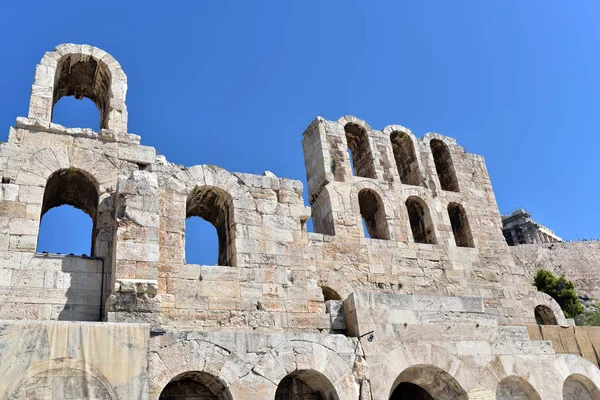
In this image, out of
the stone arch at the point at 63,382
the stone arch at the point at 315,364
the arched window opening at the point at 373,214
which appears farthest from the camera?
the arched window opening at the point at 373,214

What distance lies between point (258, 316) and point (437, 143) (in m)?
10.9

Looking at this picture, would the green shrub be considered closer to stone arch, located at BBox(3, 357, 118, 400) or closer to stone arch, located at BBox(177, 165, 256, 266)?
stone arch, located at BBox(177, 165, 256, 266)

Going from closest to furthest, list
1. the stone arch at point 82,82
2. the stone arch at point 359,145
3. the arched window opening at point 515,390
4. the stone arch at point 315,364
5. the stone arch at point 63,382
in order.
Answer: the stone arch at point 63,382 < the stone arch at point 315,364 < the arched window opening at point 515,390 < the stone arch at point 82,82 < the stone arch at point 359,145

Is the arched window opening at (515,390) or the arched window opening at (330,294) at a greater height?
the arched window opening at (330,294)

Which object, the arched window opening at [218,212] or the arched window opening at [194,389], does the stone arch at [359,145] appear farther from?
the arched window opening at [194,389]

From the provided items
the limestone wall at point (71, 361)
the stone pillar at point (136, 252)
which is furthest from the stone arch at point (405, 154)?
the limestone wall at point (71, 361)

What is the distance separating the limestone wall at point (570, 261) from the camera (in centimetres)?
3719

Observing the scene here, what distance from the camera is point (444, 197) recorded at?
1648 centimetres

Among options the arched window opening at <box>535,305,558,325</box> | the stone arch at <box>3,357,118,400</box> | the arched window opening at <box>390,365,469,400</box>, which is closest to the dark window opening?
the arched window opening at <box>390,365,469,400</box>

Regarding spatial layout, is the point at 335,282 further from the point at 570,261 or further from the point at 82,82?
the point at 570,261

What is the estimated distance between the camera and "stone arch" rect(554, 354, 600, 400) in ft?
35.3

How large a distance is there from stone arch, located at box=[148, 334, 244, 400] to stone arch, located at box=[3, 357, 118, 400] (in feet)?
2.40

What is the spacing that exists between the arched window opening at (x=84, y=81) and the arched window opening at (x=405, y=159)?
30.2 ft

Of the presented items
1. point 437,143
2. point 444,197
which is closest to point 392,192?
point 444,197
